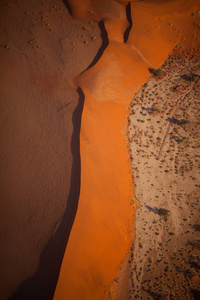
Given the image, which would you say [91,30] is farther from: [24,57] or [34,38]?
[24,57]

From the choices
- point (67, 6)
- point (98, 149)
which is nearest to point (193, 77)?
point (98, 149)

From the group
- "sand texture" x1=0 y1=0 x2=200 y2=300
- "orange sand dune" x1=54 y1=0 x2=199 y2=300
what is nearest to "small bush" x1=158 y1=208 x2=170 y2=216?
"sand texture" x1=0 y1=0 x2=200 y2=300

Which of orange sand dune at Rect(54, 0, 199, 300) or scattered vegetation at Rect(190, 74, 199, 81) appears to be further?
scattered vegetation at Rect(190, 74, 199, 81)

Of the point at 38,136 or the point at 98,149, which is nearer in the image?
the point at 38,136

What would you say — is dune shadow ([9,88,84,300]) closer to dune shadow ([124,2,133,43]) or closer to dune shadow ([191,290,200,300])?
dune shadow ([191,290,200,300])

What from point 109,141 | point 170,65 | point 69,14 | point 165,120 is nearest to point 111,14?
point 69,14

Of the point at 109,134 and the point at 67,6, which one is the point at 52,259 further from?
the point at 67,6

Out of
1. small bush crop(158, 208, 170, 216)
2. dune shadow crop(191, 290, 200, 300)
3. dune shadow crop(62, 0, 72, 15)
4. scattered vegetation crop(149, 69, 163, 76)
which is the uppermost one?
dune shadow crop(62, 0, 72, 15)

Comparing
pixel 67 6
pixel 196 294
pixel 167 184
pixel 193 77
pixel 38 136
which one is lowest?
pixel 196 294
